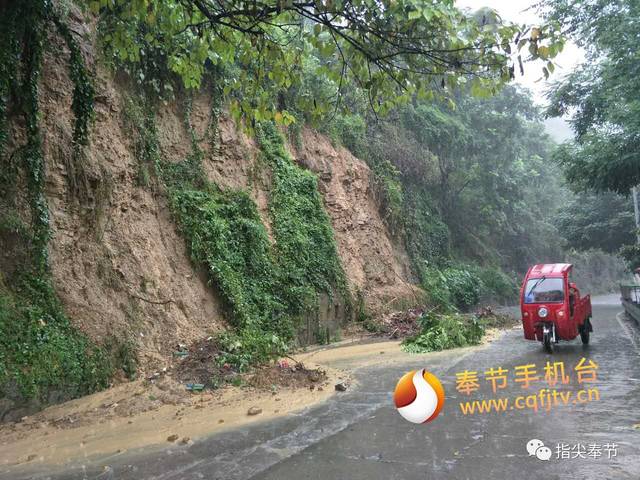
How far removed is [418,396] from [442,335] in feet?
28.7

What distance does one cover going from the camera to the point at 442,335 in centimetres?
1380

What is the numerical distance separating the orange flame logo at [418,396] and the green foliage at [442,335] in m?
7.61

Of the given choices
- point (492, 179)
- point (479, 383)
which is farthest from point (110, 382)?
point (492, 179)

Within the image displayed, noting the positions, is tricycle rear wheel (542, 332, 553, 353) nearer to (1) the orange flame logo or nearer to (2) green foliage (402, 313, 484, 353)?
(2) green foliage (402, 313, 484, 353)

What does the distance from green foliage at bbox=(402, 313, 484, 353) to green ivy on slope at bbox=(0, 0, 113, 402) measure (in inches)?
318

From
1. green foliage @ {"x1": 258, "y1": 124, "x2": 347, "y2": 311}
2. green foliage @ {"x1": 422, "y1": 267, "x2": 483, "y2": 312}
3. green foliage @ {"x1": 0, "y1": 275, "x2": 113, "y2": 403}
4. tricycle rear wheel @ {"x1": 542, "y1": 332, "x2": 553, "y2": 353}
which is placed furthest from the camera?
green foliage @ {"x1": 422, "y1": 267, "x2": 483, "y2": 312}

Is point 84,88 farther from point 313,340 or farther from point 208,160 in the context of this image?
point 313,340

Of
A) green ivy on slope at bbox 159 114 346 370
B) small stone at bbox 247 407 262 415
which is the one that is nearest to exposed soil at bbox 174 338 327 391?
green ivy on slope at bbox 159 114 346 370

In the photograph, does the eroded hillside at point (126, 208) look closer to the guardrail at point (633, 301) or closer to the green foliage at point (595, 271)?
the guardrail at point (633, 301)

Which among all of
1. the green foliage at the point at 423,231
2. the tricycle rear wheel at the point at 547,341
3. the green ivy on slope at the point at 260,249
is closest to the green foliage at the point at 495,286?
the green foliage at the point at 423,231

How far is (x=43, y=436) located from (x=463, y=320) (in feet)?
41.6

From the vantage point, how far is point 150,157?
12391 millimetres

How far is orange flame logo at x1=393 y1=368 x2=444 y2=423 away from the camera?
538 cm

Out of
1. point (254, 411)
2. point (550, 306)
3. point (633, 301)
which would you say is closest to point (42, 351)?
point (254, 411)
